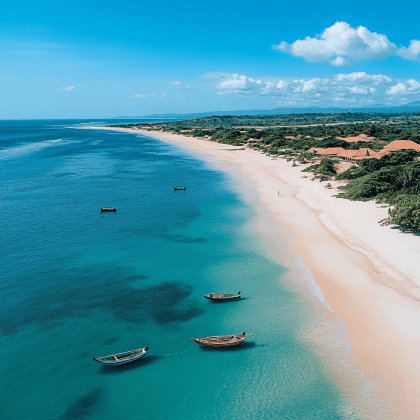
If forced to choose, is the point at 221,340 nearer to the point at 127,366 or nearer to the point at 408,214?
the point at 127,366

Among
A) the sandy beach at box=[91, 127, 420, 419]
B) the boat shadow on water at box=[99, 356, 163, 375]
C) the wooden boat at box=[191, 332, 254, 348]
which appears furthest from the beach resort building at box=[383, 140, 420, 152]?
the boat shadow on water at box=[99, 356, 163, 375]

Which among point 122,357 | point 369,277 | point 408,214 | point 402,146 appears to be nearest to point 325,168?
point 402,146

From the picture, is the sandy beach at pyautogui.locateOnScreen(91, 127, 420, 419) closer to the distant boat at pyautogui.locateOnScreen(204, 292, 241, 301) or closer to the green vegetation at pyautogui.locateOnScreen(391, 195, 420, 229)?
the green vegetation at pyautogui.locateOnScreen(391, 195, 420, 229)

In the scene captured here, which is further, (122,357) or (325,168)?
(325,168)

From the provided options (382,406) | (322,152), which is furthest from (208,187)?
(382,406)

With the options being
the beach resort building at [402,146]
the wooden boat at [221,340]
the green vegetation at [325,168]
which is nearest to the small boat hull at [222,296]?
the wooden boat at [221,340]

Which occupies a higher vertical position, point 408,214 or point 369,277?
point 408,214

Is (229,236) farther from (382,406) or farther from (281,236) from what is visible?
(382,406)
